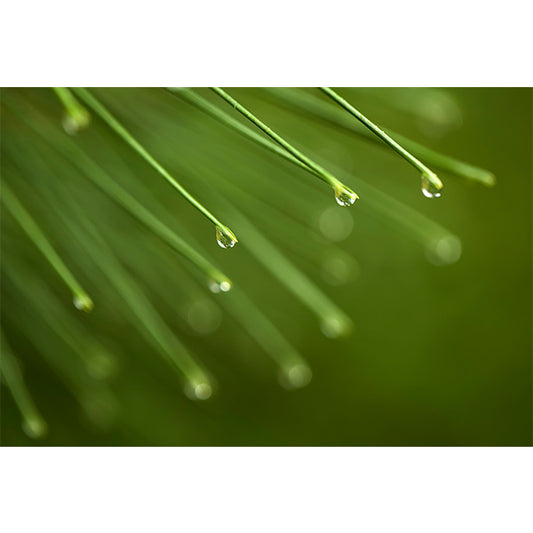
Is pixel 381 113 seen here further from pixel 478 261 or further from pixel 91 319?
pixel 91 319

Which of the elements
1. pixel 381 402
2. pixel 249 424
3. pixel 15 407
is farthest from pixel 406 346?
pixel 15 407

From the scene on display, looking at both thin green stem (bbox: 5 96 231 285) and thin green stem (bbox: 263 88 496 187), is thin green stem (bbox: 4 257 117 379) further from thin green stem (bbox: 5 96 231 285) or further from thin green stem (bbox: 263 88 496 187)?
thin green stem (bbox: 263 88 496 187)

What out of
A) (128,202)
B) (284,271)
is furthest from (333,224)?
(128,202)

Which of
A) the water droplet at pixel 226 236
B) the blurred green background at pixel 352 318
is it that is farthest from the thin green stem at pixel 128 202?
the blurred green background at pixel 352 318

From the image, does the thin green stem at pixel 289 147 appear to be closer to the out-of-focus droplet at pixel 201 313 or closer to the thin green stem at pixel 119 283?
the thin green stem at pixel 119 283

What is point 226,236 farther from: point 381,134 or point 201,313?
point 201,313

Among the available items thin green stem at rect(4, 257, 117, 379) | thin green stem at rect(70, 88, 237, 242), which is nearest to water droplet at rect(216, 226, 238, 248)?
thin green stem at rect(70, 88, 237, 242)
